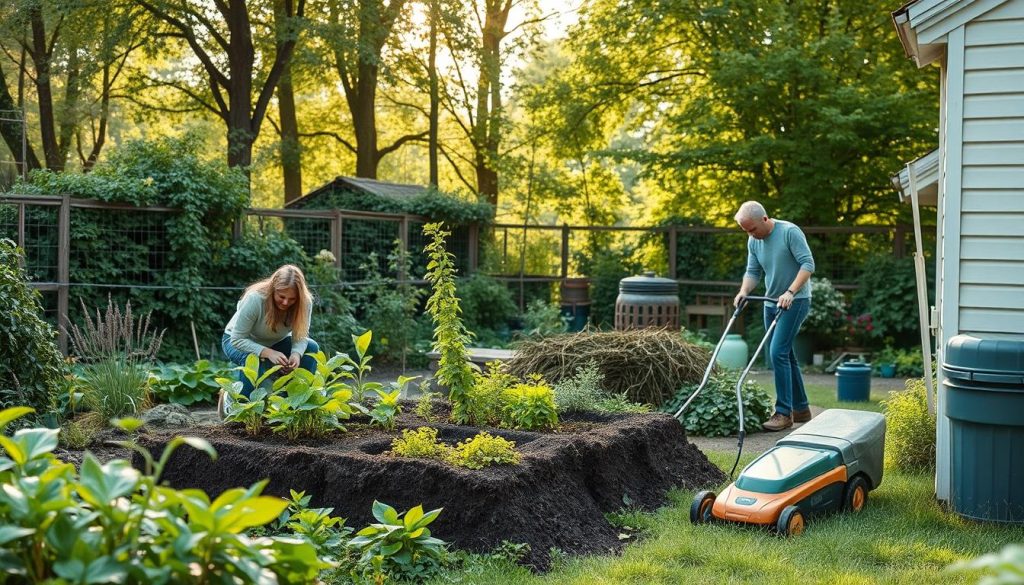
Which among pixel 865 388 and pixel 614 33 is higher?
pixel 614 33

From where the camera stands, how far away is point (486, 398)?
580 cm

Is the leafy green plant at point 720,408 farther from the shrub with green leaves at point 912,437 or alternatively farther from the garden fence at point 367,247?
the garden fence at point 367,247

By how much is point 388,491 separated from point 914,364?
958 cm

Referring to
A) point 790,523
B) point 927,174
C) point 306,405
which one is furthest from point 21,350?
point 927,174

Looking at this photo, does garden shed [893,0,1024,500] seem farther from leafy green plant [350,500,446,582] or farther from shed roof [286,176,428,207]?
shed roof [286,176,428,207]

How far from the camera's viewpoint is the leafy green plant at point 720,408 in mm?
8055

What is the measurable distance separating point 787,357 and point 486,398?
3.01 metres

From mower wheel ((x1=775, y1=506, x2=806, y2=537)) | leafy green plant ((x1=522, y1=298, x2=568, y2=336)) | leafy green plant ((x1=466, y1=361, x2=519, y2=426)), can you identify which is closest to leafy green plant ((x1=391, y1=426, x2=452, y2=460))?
leafy green plant ((x1=466, y1=361, x2=519, y2=426))

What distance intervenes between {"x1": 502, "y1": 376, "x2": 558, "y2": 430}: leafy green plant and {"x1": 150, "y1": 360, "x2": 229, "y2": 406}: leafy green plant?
345cm

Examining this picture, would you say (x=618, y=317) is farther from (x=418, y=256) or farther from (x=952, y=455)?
(x=952, y=455)

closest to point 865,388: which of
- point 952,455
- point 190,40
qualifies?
point 952,455

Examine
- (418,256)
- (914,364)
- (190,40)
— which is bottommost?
(914,364)

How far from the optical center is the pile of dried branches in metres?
8.47

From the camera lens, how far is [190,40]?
18.1 m
